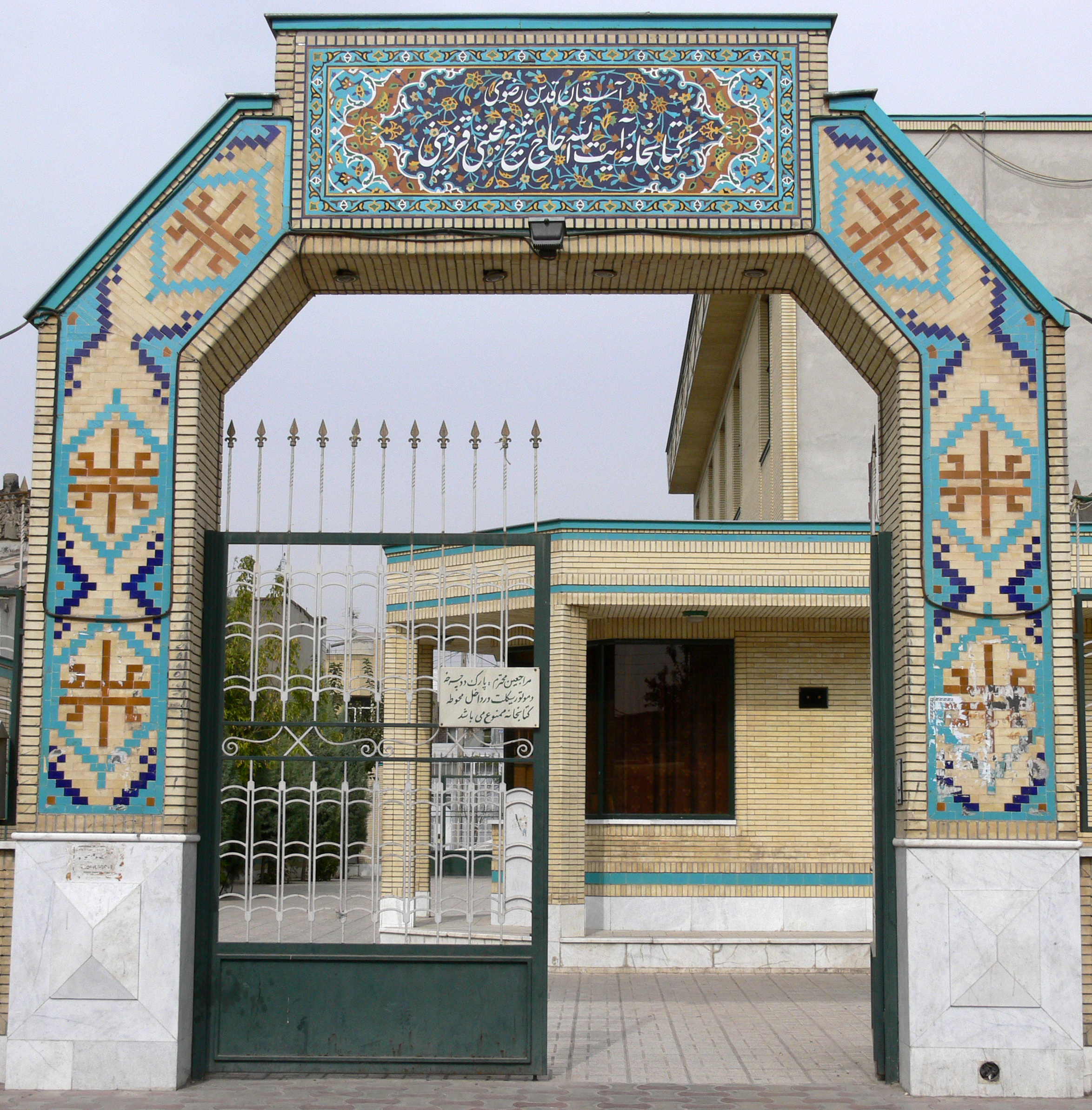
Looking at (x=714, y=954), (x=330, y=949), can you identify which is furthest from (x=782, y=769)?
(x=330, y=949)

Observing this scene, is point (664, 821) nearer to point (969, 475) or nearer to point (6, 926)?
point (969, 475)

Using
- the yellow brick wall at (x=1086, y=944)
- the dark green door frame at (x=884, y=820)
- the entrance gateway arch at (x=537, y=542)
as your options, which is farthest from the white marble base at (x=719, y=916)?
the yellow brick wall at (x=1086, y=944)

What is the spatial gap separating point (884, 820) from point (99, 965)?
4.87 m

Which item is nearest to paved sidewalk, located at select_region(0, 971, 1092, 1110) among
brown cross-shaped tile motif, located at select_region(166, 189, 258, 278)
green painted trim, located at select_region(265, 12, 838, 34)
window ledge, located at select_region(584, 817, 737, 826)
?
window ledge, located at select_region(584, 817, 737, 826)

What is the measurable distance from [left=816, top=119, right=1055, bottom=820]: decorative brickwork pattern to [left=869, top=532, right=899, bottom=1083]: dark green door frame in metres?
0.44

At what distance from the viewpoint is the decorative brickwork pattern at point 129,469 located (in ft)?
29.1

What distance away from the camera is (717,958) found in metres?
16.1

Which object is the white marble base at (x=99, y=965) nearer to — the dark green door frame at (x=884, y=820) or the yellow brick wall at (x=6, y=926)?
the yellow brick wall at (x=6, y=926)

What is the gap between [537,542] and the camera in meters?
9.46

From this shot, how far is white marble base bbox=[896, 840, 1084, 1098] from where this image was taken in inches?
335

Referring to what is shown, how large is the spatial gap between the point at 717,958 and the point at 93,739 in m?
9.24

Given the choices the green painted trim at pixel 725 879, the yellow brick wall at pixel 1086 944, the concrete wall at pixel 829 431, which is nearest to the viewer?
the yellow brick wall at pixel 1086 944

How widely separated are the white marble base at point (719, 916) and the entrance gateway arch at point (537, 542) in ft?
27.3

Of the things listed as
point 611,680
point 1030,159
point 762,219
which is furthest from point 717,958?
point 1030,159
